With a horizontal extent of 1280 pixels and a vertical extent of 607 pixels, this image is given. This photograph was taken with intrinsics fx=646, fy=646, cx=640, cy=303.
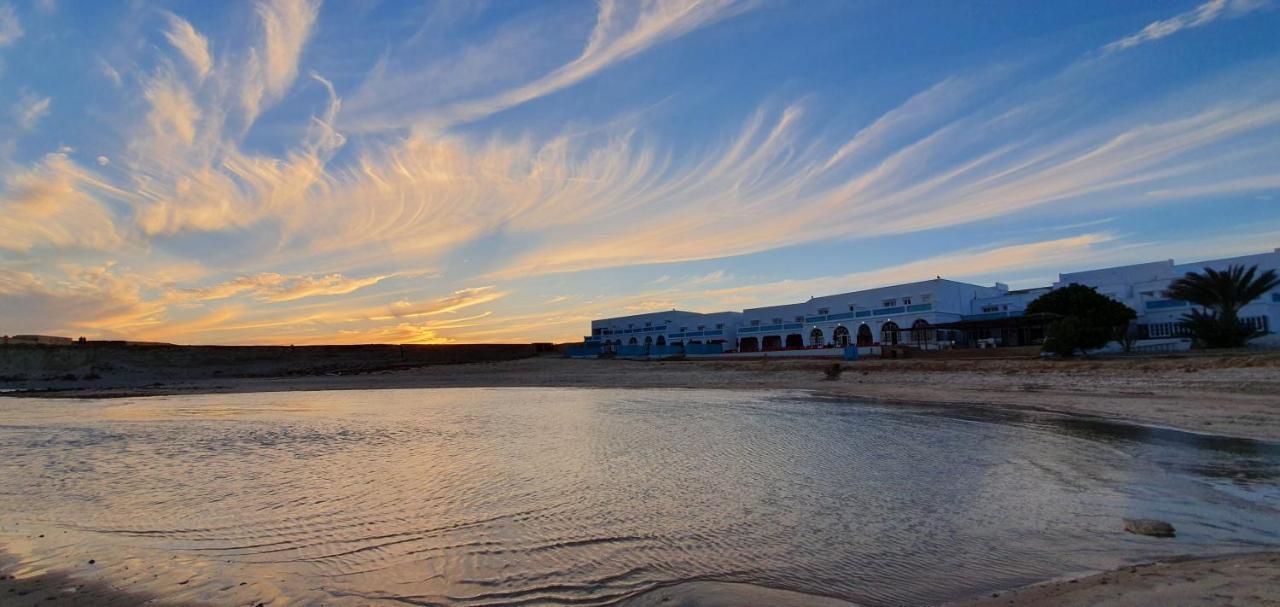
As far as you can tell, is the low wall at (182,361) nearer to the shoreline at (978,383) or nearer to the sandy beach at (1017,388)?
the sandy beach at (1017,388)

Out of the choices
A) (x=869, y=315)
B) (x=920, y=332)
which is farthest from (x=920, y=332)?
(x=869, y=315)

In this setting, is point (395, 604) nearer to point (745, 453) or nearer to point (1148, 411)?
point (745, 453)

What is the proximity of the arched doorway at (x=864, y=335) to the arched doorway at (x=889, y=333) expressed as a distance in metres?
1.69

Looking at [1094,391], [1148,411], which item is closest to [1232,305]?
[1094,391]

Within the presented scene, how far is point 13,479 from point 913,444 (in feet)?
62.4

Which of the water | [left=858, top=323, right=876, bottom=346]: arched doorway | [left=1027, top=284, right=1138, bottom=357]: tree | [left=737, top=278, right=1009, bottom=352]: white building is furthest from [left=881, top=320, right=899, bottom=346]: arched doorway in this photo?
the water

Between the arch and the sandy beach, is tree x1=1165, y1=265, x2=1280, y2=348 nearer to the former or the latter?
the sandy beach

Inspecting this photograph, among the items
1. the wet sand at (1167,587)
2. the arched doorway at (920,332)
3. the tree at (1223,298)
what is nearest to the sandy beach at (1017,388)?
the wet sand at (1167,587)

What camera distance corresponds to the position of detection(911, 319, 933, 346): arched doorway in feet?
200

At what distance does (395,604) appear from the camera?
5.86 m

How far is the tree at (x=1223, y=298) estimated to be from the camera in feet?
130

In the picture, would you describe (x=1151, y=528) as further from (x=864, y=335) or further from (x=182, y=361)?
(x=182, y=361)

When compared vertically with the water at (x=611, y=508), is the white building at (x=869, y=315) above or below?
above

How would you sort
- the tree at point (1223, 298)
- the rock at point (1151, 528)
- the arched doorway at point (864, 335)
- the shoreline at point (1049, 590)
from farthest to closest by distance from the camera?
1. the arched doorway at point (864, 335)
2. the tree at point (1223, 298)
3. the rock at point (1151, 528)
4. the shoreline at point (1049, 590)
